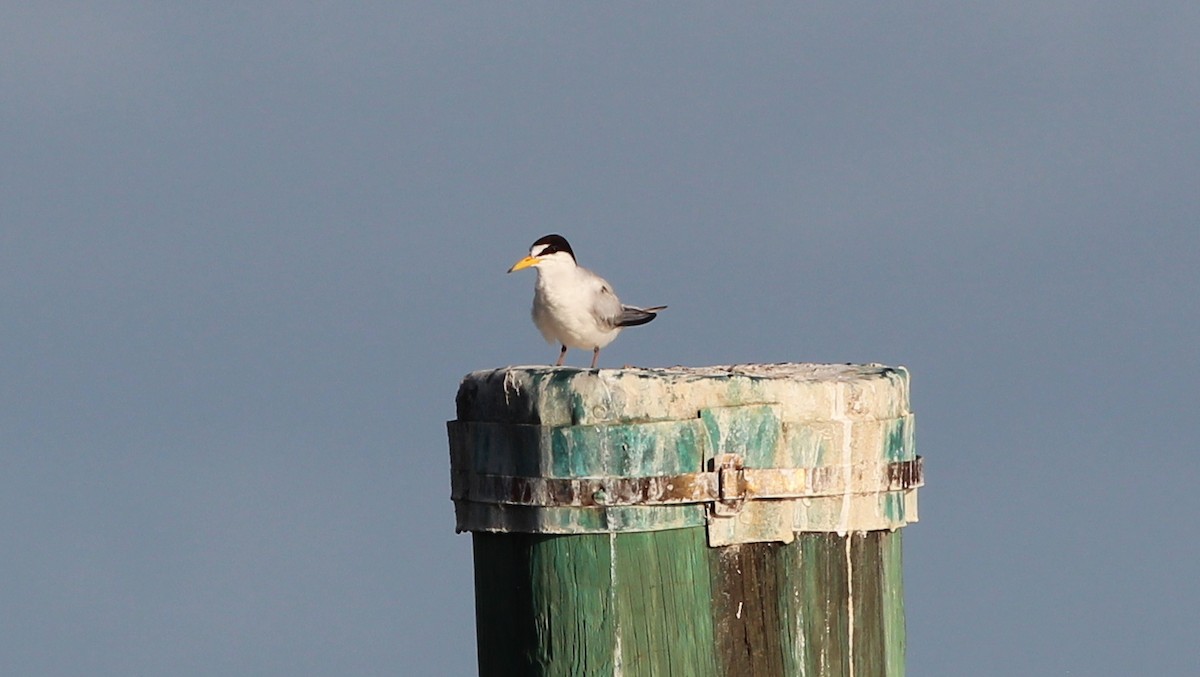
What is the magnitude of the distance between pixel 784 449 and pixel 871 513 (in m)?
0.40

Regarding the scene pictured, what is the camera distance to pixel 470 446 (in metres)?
5.95

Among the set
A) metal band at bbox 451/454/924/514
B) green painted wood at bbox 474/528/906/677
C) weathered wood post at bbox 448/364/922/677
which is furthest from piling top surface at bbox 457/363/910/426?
green painted wood at bbox 474/528/906/677

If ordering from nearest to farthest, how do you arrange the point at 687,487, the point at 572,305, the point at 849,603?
the point at 687,487, the point at 849,603, the point at 572,305

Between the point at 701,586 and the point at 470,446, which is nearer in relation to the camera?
the point at 701,586

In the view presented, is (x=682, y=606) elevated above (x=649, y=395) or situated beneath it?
situated beneath

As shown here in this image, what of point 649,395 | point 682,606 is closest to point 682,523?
point 682,606

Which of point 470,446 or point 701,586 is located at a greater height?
point 470,446

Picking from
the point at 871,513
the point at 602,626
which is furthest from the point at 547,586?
the point at 871,513

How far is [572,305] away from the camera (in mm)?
10391

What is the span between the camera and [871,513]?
5816 mm

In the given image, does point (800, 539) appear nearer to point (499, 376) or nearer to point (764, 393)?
point (764, 393)

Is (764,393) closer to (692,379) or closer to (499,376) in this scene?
(692,379)

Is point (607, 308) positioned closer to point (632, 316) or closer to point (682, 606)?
point (632, 316)

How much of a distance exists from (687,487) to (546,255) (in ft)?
17.7
